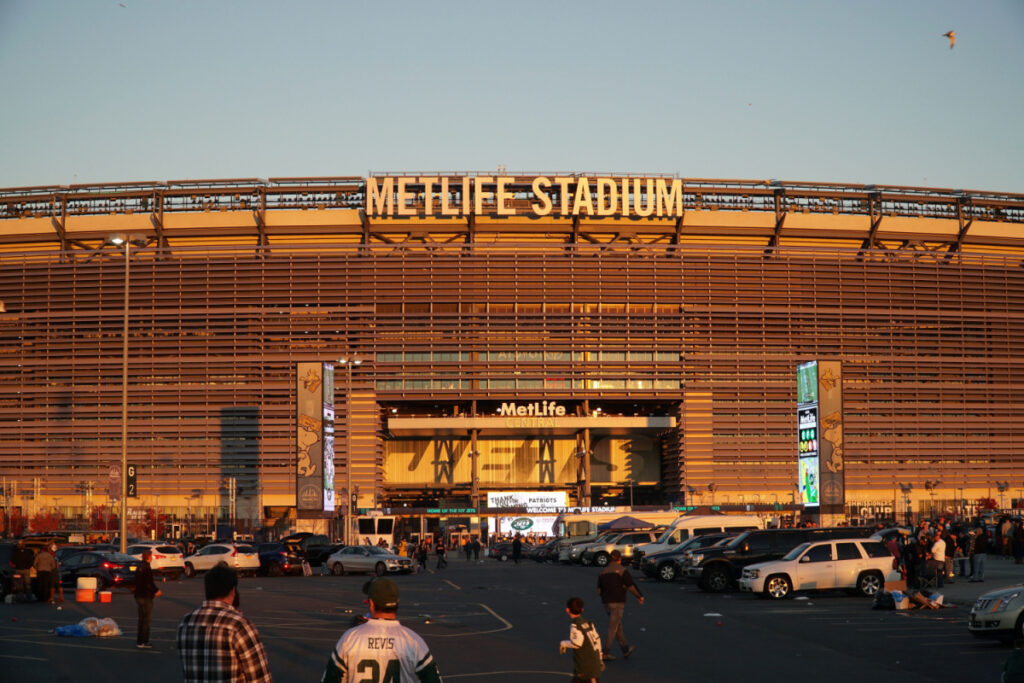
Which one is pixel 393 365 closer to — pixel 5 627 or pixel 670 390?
pixel 670 390

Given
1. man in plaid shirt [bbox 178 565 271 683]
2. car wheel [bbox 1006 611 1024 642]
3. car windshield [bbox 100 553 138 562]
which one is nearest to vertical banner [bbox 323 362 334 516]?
car windshield [bbox 100 553 138 562]

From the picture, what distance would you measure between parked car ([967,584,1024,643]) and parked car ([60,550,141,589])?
2909cm

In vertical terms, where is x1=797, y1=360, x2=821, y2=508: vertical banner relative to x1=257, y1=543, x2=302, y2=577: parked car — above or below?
above

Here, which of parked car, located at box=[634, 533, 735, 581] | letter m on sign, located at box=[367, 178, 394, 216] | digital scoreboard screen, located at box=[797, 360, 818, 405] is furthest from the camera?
letter m on sign, located at box=[367, 178, 394, 216]

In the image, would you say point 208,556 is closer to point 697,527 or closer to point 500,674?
point 697,527

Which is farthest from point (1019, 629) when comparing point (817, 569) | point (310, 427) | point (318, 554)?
point (310, 427)

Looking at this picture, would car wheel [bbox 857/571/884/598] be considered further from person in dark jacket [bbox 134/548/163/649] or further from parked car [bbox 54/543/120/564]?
parked car [bbox 54/543/120/564]

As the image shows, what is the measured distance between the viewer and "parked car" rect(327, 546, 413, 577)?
53.6 metres

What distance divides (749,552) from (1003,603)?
17.4 m

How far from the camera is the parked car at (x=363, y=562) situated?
5356 centimetres

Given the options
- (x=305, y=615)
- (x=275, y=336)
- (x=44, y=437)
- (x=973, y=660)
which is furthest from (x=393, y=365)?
(x=973, y=660)

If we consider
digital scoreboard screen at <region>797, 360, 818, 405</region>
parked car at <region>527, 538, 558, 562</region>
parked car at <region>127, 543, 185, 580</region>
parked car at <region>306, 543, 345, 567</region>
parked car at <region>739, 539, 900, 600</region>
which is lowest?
parked car at <region>527, 538, 558, 562</region>

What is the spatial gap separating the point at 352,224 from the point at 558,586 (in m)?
66.9

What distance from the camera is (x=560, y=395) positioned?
4190 inches
